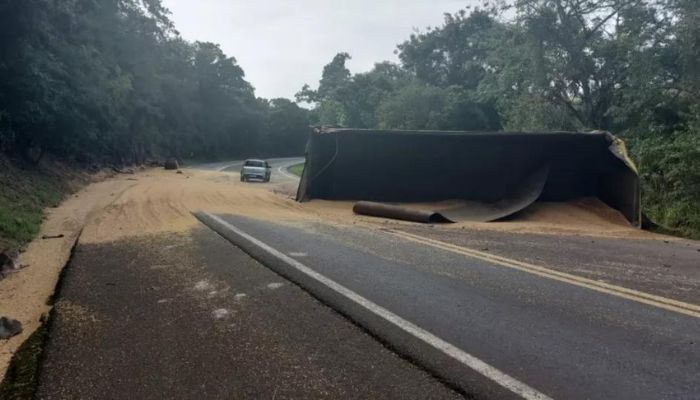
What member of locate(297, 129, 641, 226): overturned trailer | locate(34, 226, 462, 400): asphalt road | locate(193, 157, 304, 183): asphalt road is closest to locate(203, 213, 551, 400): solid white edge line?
locate(34, 226, 462, 400): asphalt road

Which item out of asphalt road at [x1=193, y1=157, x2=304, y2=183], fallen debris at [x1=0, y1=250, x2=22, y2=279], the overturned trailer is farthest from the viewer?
asphalt road at [x1=193, y1=157, x2=304, y2=183]

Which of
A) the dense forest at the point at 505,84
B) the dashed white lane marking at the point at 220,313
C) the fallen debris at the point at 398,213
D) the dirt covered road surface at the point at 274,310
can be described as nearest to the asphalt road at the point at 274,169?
the dense forest at the point at 505,84

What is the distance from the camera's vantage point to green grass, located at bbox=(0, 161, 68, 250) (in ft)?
30.8

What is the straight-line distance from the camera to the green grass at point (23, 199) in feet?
30.8

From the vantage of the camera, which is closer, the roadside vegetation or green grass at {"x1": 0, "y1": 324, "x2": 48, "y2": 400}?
green grass at {"x1": 0, "y1": 324, "x2": 48, "y2": 400}

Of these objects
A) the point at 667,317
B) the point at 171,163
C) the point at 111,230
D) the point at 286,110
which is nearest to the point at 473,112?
the point at 171,163

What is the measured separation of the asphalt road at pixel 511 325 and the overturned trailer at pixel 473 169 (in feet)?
20.5

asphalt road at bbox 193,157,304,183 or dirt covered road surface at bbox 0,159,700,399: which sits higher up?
dirt covered road surface at bbox 0,159,700,399

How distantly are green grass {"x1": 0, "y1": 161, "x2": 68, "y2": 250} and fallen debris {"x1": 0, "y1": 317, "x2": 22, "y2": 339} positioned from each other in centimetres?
472

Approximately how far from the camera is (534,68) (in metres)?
24.2

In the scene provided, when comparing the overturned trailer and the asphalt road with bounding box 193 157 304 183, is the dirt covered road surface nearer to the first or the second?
the overturned trailer

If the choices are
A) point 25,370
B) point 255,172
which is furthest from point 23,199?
point 255,172

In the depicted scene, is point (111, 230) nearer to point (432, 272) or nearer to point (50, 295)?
point (50, 295)

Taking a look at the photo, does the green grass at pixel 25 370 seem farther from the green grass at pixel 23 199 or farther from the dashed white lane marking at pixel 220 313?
the green grass at pixel 23 199
